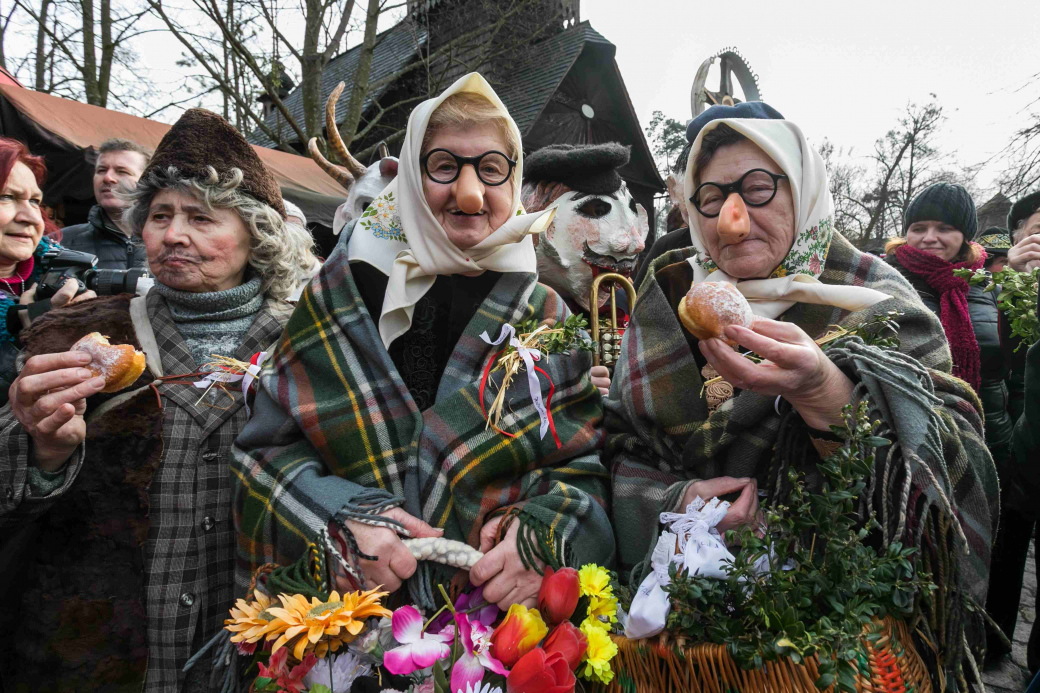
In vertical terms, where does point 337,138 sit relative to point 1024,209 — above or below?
above

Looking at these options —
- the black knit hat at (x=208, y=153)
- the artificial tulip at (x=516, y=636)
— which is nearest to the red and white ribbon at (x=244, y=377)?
the black knit hat at (x=208, y=153)

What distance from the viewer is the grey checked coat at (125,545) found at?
1.72 metres

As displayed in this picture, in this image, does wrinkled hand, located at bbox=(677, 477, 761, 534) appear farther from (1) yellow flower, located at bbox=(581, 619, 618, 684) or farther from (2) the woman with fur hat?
(2) the woman with fur hat

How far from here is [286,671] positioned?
1.28m

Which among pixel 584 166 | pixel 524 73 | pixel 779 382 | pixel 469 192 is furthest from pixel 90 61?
pixel 779 382

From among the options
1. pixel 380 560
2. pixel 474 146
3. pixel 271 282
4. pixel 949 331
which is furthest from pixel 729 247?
pixel 949 331

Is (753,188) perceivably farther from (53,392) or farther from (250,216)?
(53,392)

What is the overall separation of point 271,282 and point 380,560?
45.4 inches

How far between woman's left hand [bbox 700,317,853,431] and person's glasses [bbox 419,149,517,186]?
0.74 metres

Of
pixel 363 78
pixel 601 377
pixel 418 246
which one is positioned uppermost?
pixel 363 78

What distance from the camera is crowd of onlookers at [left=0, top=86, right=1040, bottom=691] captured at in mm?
1492

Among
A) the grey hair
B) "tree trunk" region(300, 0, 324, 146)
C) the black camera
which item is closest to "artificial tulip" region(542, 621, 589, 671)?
the grey hair

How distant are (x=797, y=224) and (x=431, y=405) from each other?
1.07 metres

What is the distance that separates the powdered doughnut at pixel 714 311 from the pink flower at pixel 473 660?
796 millimetres
